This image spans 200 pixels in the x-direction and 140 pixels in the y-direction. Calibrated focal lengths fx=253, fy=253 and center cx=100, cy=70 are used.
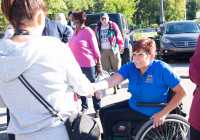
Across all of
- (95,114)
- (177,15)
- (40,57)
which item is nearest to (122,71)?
(40,57)

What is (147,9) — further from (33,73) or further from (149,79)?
(33,73)

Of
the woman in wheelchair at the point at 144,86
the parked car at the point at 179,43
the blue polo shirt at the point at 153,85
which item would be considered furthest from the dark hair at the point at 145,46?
the parked car at the point at 179,43

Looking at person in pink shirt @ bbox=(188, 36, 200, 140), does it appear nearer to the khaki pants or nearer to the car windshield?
the khaki pants

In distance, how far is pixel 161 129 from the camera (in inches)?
108

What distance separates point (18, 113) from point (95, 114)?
3.40 m

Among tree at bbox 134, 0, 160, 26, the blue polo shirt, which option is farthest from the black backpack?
tree at bbox 134, 0, 160, 26

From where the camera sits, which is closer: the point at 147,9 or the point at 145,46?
the point at 145,46

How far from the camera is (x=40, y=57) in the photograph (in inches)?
56.9

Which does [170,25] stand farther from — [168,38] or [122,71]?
[122,71]

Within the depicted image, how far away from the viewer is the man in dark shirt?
160 inches

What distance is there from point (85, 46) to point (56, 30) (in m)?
0.61

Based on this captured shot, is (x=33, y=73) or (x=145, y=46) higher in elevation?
(x=33, y=73)

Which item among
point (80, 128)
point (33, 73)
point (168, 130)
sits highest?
point (33, 73)

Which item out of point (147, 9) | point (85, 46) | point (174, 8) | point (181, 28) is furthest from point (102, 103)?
point (147, 9)
